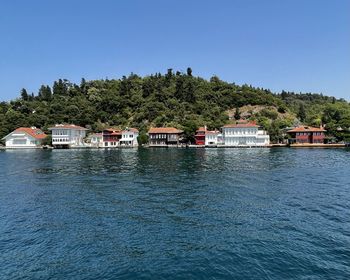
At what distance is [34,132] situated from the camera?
116 meters

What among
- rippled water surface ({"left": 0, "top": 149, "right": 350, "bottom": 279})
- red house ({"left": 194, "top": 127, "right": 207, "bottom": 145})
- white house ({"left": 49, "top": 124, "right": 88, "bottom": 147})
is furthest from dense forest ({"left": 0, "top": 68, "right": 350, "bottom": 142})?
rippled water surface ({"left": 0, "top": 149, "right": 350, "bottom": 279})

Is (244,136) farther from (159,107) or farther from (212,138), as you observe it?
(159,107)

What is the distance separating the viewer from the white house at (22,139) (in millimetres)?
110856

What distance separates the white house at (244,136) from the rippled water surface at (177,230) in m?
73.1

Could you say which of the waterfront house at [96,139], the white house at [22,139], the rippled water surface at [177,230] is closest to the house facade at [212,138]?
the waterfront house at [96,139]

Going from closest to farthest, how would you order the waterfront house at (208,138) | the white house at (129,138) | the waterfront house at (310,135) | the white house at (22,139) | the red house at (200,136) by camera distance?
the waterfront house at (310,135) → the waterfront house at (208,138) → the red house at (200,136) → the white house at (22,139) → the white house at (129,138)

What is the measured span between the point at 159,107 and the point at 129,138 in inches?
1074

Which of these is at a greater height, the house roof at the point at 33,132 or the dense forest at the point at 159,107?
the dense forest at the point at 159,107

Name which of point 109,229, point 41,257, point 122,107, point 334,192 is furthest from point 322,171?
point 122,107

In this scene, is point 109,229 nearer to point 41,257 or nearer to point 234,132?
point 41,257

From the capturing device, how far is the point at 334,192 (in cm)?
2720

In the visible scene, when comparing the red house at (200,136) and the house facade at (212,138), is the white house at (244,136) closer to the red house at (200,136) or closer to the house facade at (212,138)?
the house facade at (212,138)

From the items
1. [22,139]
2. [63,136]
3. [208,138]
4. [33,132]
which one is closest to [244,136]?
[208,138]

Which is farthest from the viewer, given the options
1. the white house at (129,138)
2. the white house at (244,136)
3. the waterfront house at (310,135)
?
the white house at (129,138)
